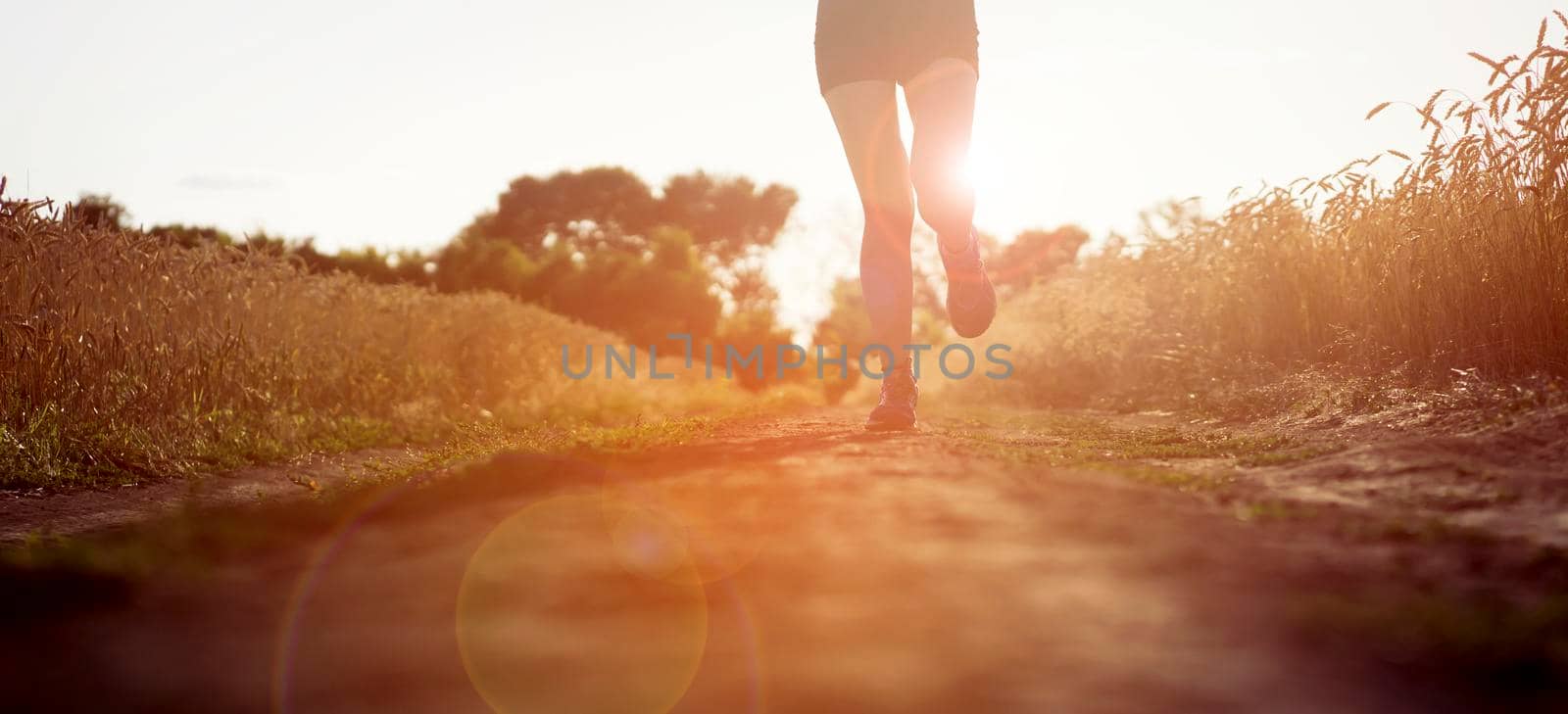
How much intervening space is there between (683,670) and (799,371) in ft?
70.9

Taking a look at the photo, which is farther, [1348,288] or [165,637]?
[1348,288]

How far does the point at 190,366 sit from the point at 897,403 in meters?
4.29

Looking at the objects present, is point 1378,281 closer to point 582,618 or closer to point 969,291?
point 969,291

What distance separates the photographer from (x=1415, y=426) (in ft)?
11.1

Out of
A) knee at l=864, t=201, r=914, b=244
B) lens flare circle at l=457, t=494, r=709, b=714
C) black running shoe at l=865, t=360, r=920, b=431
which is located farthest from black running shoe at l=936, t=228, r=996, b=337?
lens flare circle at l=457, t=494, r=709, b=714

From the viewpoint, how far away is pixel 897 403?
4328 millimetres

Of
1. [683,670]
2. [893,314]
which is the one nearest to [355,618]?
[683,670]

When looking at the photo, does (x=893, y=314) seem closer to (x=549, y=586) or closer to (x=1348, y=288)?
(x=1348, y=288)

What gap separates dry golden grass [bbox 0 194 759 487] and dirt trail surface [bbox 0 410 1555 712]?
4234mm

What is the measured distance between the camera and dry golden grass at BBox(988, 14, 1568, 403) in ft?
13.1

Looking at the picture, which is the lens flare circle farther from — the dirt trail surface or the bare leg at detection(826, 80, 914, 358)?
the bare leg at detection(826, 80, 914, 358)

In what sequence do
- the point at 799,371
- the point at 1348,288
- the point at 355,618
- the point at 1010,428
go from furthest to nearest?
the point at 799,371, the point at 1348,288, the point at 1010,428, the point at 355,618

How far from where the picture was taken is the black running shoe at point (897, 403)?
4.18 meters

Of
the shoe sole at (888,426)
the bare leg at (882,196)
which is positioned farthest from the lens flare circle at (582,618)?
the bare leg at (882,196)
